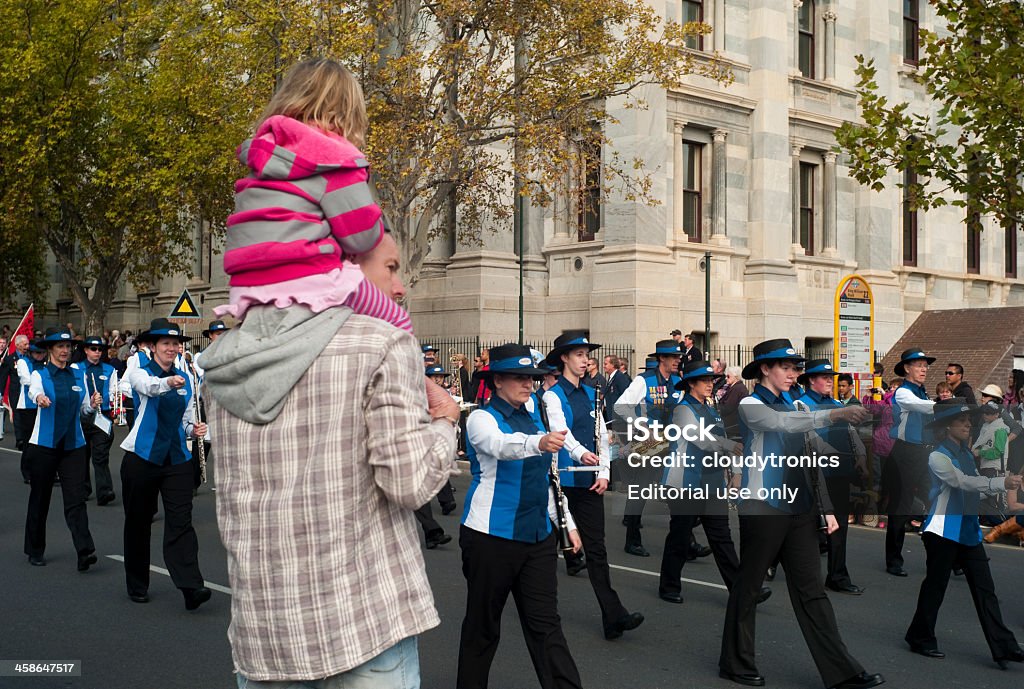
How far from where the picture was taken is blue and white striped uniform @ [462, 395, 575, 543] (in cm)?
603

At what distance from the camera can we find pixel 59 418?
1078 cm

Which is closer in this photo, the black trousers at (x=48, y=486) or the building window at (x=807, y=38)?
the black trousers at (x=48, y=486)

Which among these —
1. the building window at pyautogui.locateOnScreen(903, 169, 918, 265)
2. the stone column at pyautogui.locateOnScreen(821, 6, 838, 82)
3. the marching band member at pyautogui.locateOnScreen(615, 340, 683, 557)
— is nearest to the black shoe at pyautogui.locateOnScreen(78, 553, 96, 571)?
the marching band member at pyautogui.locateOnScreen(615, 340, 683, 557)

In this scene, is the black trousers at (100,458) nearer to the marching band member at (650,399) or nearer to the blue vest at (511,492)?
the marching band member at (650,399)

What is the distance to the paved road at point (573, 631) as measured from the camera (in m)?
7.12

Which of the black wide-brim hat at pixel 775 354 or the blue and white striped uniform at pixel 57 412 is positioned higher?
the black wide-brim hat at pixel 775 354

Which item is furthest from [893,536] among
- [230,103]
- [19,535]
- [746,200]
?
[746,200]

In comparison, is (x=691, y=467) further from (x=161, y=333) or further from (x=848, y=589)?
(x=161, y=333)

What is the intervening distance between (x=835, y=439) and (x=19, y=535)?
348 inches

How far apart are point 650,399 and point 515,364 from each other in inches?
201

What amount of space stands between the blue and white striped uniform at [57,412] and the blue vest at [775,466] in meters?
6.53

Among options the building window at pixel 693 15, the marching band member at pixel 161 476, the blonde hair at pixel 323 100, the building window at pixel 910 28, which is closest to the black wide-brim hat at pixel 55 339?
the marching band member at pixel 161 476

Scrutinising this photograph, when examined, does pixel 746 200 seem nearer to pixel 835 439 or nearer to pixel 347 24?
pixel 347 24

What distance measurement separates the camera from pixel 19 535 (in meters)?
12.5
